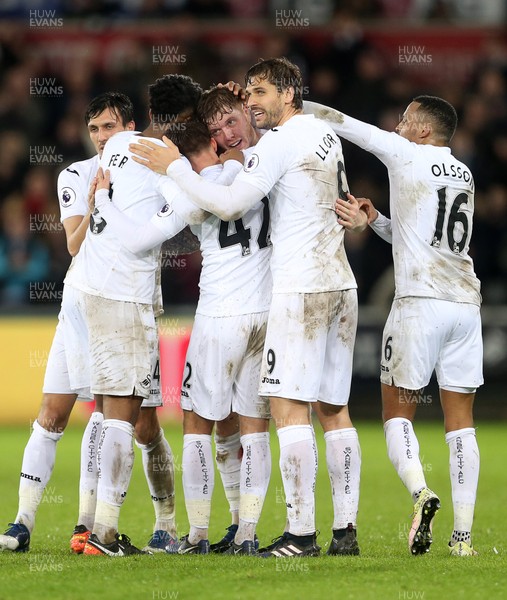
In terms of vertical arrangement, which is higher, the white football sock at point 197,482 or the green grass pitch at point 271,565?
the white football sock at point 197,482

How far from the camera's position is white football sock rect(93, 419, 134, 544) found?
6.39 m

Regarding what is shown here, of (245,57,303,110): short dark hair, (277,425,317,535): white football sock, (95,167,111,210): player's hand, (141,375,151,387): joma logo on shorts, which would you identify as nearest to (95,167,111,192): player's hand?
(95,167,111,210): player's hand

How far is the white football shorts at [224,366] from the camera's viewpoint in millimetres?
6547

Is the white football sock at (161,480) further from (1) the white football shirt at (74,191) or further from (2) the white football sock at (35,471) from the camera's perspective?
(1) the white football shirt at (74,191)

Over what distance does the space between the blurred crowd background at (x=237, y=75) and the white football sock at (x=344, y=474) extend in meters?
→ 8.16

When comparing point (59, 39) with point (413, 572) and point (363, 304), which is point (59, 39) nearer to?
point (363, 304)

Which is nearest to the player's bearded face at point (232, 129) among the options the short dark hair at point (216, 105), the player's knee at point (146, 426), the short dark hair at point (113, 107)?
the short dark hair at point (216, 105)

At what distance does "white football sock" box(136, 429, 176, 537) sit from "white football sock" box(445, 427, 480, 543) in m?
1.62

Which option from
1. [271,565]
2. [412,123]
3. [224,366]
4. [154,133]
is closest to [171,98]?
[154,133]

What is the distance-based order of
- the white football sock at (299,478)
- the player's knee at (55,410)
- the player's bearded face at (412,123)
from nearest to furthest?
the white football sock at (299,478) < the player's knee at (55,410) < the player's bearded face at (412,123)

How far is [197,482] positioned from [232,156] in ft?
6.04

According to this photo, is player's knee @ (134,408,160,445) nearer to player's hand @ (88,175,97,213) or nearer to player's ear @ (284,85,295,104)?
player's hand @ (88,175,97,213)

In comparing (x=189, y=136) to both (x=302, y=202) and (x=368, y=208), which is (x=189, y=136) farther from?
(x=368, y=208)

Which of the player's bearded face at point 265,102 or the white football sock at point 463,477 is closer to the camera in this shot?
the player's bearded face at point 265,102
